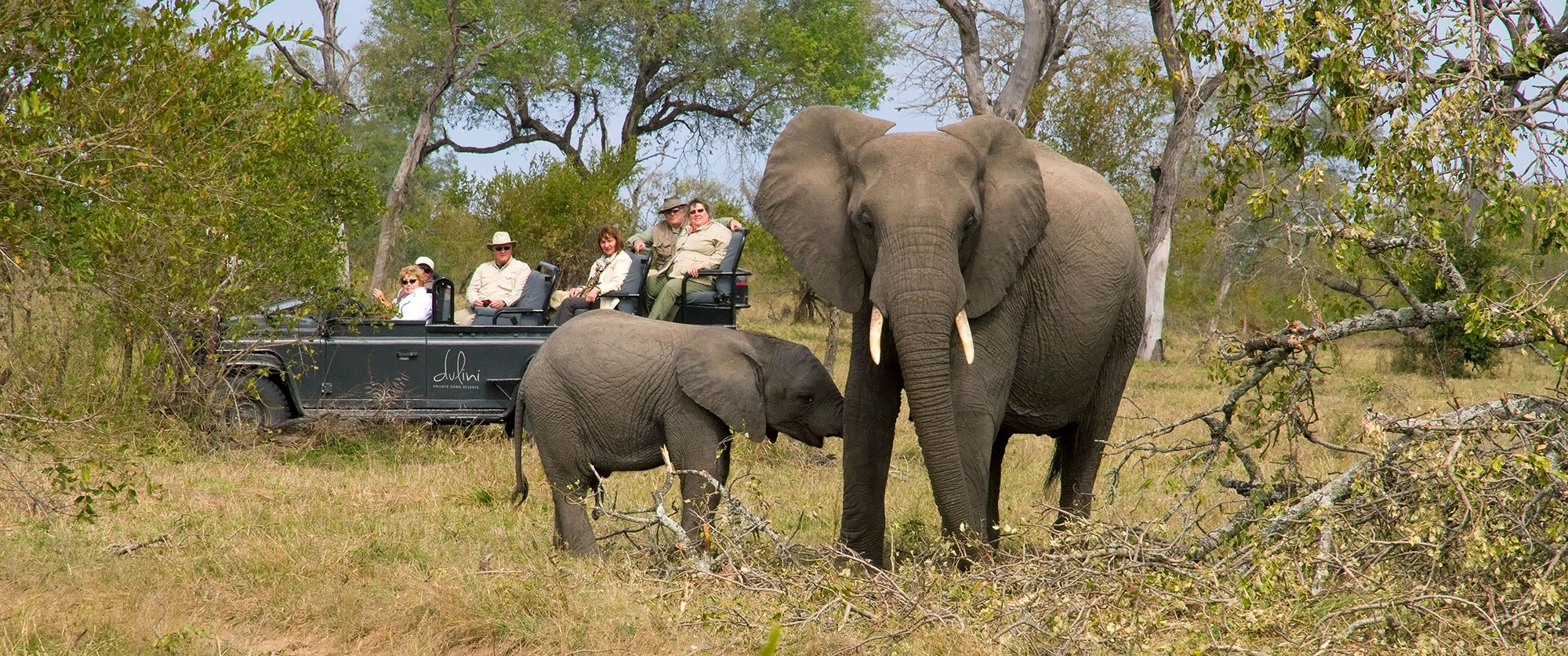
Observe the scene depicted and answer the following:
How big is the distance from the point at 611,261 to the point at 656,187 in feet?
109

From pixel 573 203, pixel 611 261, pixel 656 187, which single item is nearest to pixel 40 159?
pixel 611 261

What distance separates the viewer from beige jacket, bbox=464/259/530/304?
12875mm

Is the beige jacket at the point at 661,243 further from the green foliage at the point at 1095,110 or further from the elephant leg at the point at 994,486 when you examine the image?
the green foliage at the point at 1095,110

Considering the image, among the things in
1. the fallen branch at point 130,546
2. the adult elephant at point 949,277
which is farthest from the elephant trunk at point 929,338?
the fallen branch at point 130,546

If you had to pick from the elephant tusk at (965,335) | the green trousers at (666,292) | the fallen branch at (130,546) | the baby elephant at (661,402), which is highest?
the green trousers at (666,292)

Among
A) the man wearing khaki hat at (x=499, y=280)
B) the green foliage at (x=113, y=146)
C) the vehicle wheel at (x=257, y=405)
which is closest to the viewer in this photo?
the green foliage at (x=113, y=146)

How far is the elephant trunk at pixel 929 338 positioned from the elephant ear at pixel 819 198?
1.21 feet

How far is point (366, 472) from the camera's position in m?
10.2

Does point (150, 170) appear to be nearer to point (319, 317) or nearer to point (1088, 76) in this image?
point (319, 317)

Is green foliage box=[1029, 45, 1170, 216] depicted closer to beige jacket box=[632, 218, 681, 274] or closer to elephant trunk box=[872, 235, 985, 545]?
beige jacket box=[632, 218, 681, 274]

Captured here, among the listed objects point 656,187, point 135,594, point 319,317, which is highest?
point 656,187

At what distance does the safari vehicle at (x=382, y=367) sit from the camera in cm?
1134

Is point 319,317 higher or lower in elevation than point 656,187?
lower

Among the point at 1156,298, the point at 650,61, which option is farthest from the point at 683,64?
the point at 1156,298
